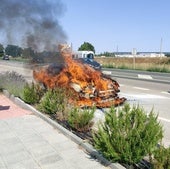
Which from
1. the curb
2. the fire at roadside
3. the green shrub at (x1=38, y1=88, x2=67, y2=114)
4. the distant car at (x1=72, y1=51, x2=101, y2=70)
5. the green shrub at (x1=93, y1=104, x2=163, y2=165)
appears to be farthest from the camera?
the distant car at (x1=72, y1=51, x2=101, y2=70)

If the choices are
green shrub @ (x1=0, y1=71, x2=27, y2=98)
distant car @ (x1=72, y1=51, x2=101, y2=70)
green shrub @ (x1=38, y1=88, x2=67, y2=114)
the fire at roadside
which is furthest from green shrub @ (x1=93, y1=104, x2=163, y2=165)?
distant car @ (x1=72, y1=51, x2=101, y2=70)

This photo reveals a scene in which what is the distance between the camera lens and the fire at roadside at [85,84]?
41.1 feet

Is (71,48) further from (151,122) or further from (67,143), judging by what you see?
(151,122)

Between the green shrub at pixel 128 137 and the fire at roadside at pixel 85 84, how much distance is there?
583cm

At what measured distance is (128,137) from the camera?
18.6ft

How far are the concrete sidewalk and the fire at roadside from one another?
277cm

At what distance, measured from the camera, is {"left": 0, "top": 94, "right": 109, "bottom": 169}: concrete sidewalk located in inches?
241

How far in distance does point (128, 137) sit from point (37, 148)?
6.97 ft

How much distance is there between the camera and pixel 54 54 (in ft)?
51.6

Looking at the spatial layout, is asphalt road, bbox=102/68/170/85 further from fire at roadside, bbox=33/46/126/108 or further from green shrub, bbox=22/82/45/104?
green shrub, bbox=22/82/45/104

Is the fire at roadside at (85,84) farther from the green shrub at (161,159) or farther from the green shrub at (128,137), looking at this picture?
the green shrub at (161,159)

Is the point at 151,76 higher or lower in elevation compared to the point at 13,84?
lower

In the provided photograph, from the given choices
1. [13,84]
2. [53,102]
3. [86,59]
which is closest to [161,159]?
[53,102]

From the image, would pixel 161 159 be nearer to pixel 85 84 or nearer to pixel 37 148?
pixel 37 148
